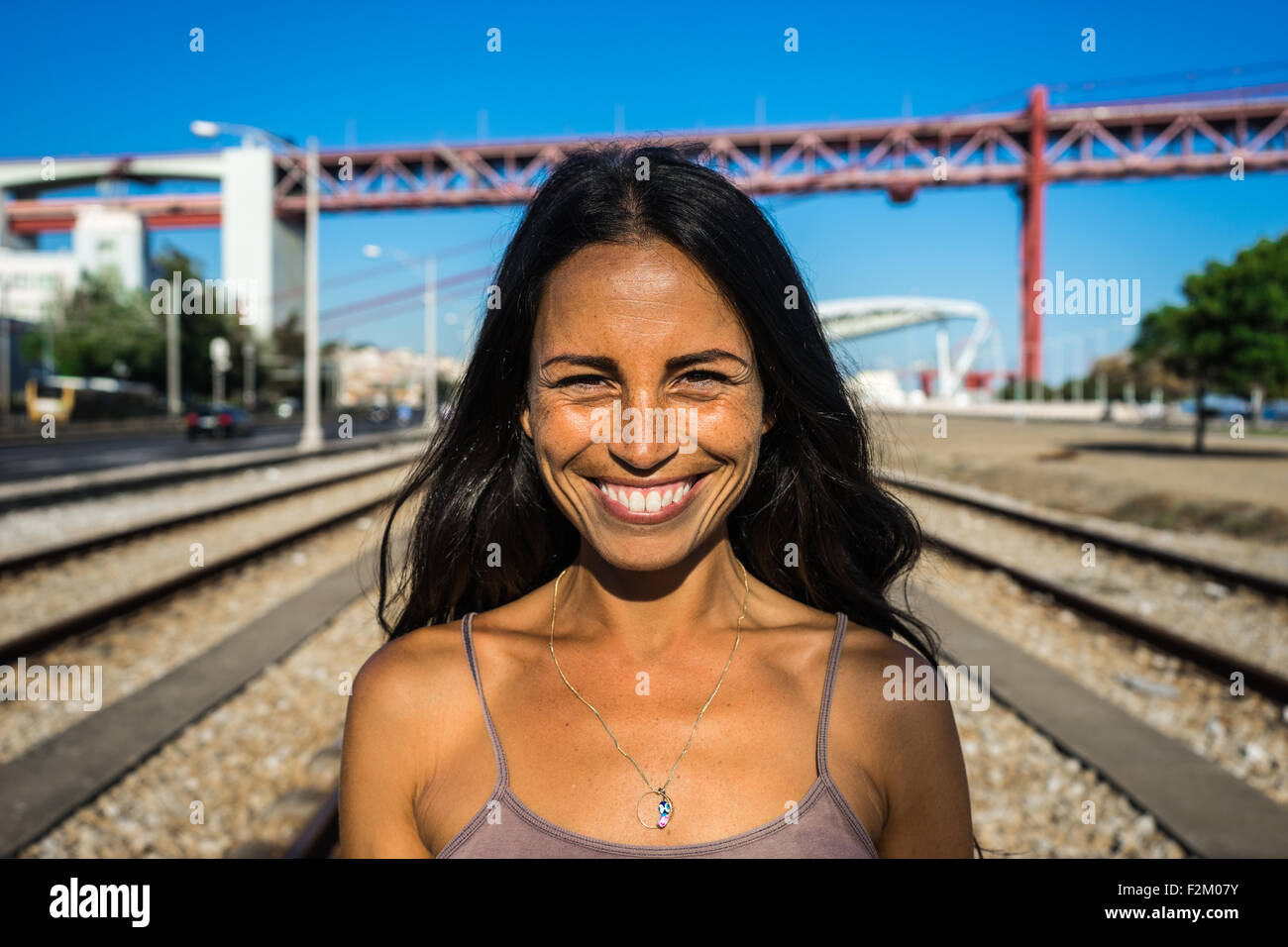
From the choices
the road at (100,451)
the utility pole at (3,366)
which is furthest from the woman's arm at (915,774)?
the utility pole at (3,366)

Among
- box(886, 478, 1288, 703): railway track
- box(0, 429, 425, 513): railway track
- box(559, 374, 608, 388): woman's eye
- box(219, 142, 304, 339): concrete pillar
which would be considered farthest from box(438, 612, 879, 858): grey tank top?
box(219, 142, 304, 339): concrete pillar

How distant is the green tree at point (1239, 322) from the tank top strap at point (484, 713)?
96.4 ft

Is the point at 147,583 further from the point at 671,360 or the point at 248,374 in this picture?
the point at 248,374

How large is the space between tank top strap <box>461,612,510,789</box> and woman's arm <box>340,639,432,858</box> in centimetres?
10

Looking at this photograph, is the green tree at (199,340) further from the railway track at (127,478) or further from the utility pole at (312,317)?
the railway track at (127,478)

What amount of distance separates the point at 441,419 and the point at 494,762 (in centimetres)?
91

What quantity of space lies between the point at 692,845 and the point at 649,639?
0.44 m

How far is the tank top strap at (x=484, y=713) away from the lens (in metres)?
1.69

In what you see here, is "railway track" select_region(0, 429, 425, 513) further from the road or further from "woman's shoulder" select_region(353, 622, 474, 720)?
"woman's shoulder" select_region(353, 622, 474, 720)

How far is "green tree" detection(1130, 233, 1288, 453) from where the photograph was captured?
26.2 metres

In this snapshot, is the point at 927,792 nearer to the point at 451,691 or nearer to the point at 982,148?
the point at 451,691

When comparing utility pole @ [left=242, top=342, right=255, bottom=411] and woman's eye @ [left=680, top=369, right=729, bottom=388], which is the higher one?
utility pole @ [left=242, top=342, right=255, bottom=411]

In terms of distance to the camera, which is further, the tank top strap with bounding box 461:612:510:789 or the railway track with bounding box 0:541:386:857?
the railway track with bounding box 0:541:386:857
